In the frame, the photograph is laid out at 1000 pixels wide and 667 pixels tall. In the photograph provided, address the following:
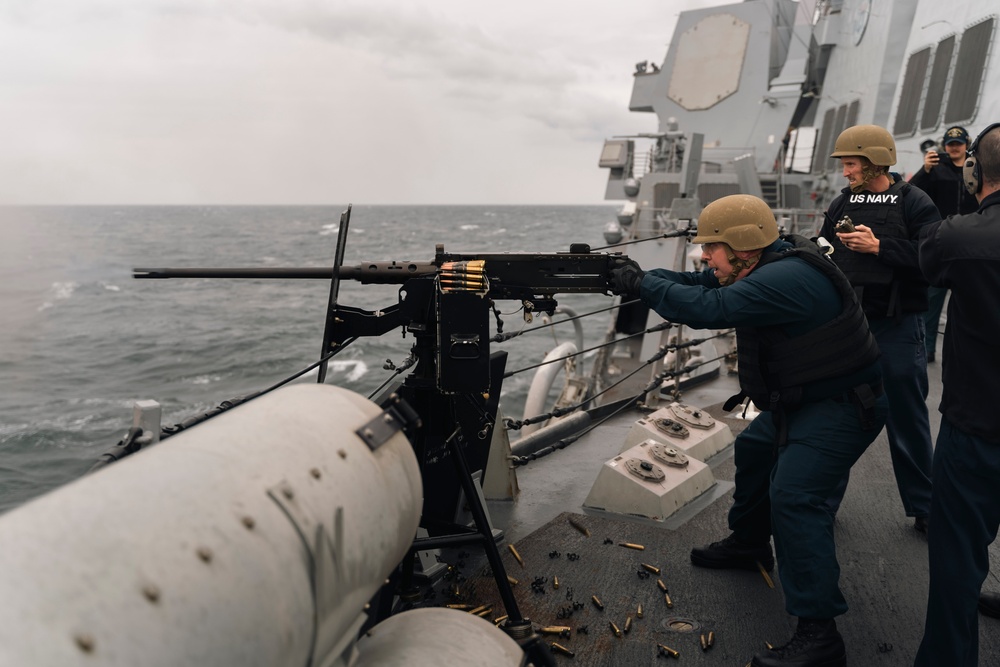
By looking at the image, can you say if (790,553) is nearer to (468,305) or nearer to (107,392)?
(468,305)

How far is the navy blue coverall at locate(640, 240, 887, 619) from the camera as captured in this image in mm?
2971

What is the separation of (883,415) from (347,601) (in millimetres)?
2465

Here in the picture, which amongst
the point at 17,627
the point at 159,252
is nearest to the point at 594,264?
the point at 17,627

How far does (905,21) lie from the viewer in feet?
41.1

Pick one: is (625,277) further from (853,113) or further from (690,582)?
(853,113)

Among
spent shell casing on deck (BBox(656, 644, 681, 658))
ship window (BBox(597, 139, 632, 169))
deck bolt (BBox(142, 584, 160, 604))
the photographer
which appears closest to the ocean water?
spent shell casing on deck (BBox(656, 644, 681, 658))

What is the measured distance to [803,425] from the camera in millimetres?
3105

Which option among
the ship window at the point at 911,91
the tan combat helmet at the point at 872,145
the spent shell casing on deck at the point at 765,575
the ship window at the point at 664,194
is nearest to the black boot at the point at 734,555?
the spent shell casing on deck at the point at 765,575

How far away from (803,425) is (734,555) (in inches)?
37.2

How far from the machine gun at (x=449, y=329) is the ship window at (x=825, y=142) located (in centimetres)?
1572

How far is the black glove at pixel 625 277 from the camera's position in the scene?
→ 129 inches

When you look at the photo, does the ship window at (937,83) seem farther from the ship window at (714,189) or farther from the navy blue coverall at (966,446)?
the navy blue coverall at (966,446)

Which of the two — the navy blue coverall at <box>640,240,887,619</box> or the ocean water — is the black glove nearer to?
the navy blue coverall at <box>640,240,887,619</box>

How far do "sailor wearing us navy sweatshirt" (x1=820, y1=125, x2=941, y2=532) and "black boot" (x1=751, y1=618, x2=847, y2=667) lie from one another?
1.46 m
